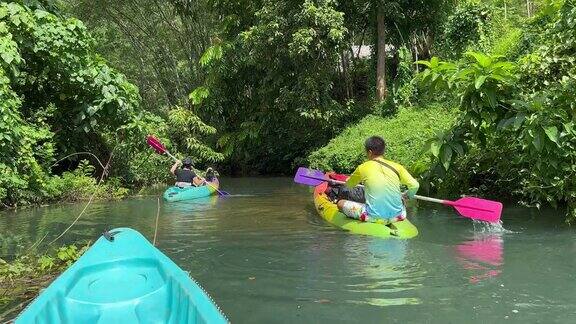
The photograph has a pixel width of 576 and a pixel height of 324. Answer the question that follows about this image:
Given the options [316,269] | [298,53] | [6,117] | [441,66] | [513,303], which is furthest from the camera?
[298,53]

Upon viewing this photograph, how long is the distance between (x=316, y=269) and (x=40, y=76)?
9.21 meters

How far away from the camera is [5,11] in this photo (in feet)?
32.9

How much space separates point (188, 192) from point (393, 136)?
5385mm

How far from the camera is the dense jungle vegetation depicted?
753 cm

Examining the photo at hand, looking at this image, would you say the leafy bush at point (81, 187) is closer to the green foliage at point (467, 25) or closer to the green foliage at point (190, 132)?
the green foliage at point (190, 132)

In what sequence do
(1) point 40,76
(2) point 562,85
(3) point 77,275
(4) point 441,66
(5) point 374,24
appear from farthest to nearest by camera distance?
1. (5) point 374,24
2. (1) point 40,76
3. (4) point 441,66
4. (2) point 562,85
5. (3) point 77,275

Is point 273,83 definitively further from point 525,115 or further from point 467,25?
point 525,115

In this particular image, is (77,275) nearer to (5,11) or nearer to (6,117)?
(6,117)

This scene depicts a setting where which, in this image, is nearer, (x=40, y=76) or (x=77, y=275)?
(x=77, y=275)

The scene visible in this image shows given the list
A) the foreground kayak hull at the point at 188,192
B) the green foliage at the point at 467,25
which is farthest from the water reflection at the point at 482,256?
the green foliage at the point at 467,25

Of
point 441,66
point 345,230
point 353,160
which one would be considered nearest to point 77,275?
point 345,230

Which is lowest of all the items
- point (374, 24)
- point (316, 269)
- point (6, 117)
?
point (316, 269)

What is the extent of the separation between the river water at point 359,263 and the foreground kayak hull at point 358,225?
0.15m

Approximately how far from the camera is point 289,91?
17.2 meters
